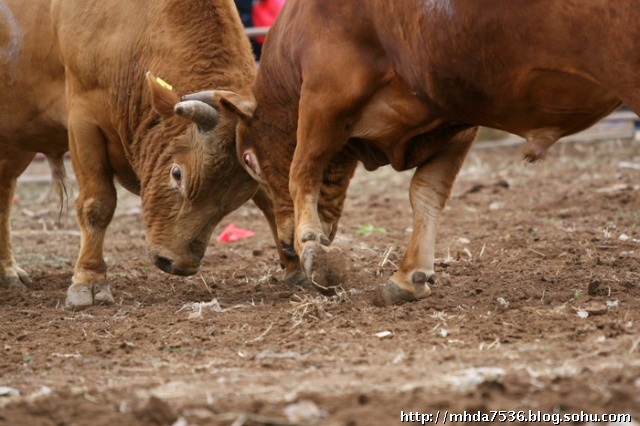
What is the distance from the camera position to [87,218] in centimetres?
616

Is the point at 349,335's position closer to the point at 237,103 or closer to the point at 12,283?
the point at 237,103

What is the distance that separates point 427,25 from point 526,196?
17.4 ft

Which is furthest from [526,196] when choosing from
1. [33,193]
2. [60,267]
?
[33,193]

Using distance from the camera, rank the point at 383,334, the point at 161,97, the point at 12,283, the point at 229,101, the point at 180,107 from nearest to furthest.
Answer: the point at 383,334, the point at 180,107, the point at 229,101, the point at 161,97, the point at 12,283

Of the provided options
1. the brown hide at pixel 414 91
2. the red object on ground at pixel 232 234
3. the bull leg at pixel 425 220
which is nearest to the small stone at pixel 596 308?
the brown hide at pixel 414 91

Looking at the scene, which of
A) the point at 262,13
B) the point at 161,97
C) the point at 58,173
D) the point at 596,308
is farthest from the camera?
the point at 262,13

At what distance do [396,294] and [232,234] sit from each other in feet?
12.0

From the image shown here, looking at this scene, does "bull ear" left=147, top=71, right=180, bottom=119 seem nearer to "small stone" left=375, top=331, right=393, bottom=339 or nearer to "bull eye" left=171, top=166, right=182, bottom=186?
"bull eye" left=171, top=166, right=182, bottom=186

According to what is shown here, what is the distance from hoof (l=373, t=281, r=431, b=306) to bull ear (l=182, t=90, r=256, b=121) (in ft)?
4.27

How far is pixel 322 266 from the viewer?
509 cm

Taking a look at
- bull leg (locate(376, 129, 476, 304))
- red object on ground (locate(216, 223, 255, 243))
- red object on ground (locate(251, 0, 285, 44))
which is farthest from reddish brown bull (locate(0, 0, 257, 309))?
red object on ground (locate(251, 0, 285, 44))

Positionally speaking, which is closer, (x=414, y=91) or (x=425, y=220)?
(x=414, y=91)

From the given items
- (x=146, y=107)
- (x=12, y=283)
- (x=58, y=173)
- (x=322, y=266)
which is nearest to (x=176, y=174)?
(x=146, y=107)

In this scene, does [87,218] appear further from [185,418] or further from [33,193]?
[33,193]
